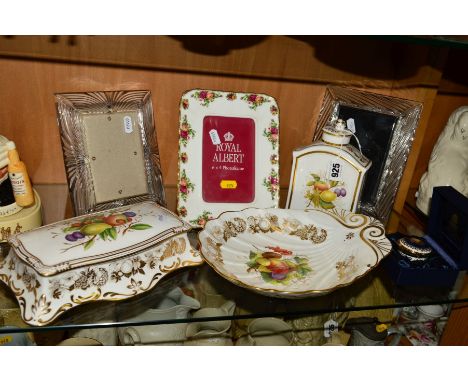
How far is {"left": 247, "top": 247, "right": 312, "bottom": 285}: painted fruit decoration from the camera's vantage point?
2.57 ft

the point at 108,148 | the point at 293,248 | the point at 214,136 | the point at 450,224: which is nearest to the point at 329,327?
the point at 293,248

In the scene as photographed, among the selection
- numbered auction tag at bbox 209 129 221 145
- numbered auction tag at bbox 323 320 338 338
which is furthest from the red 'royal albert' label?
numbered auction tag at bbox 323 320 338 338

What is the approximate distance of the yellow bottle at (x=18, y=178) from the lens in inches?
31.5

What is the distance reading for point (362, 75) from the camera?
3.26 feet

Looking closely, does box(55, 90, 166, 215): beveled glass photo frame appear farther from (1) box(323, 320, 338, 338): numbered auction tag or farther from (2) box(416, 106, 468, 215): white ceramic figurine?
(2) box(416, 106, 468, 215): white ceramic figurine

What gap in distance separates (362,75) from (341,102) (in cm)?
8

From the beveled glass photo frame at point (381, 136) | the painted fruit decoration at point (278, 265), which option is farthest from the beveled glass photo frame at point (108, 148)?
the beveled glass photo frame at point (381, 136)

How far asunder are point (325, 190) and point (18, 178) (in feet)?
1.85

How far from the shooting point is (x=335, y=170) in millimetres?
904

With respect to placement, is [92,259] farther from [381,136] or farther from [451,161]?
[451,161]

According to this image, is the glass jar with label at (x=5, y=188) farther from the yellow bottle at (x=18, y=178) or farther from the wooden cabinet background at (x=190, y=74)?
the wooden cabinet background at (x=190, y=74)

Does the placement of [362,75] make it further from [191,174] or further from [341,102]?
[191,174]

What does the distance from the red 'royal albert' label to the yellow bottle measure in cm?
32

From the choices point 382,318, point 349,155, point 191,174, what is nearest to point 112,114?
point 191,174
